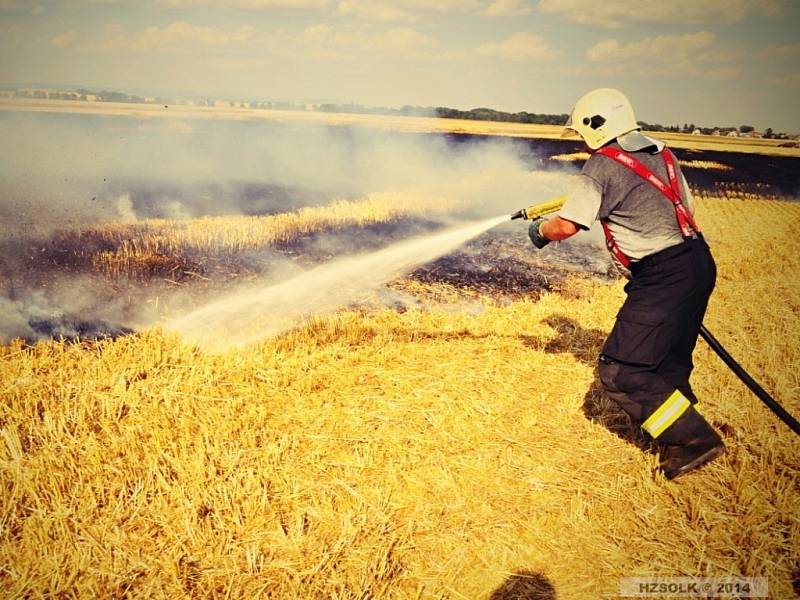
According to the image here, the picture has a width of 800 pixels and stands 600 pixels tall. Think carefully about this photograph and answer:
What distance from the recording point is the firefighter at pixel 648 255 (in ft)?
10.9

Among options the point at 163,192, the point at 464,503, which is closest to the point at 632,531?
the point at 464,503

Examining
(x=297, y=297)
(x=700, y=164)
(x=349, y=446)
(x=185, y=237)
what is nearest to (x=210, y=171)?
(x=185, y=237)

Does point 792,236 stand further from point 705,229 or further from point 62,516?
point 62,516

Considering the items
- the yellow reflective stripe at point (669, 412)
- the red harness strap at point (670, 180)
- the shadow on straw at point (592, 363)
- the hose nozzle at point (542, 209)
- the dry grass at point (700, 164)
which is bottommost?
the shadow on straw at point (592, 363)

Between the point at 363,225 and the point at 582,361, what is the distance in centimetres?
771

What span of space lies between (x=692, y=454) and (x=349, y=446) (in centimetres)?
249

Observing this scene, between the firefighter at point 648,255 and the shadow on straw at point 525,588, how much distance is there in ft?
4.57

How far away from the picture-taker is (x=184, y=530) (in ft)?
9.62

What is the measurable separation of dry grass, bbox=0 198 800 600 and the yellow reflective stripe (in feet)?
1.50

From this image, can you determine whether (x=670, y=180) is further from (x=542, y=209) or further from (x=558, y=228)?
(x=542, y=209)

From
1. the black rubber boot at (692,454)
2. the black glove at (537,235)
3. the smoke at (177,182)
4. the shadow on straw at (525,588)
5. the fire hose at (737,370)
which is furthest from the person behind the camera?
the smoke at (177,182)

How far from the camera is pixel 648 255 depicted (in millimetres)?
3482

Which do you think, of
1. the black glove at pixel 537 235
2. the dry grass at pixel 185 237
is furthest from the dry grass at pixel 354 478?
the dry grass at pixel 185 237

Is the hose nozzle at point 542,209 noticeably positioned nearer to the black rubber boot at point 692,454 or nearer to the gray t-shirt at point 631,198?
the gray t-shirt at point 631,198
